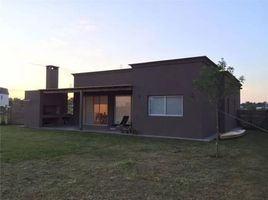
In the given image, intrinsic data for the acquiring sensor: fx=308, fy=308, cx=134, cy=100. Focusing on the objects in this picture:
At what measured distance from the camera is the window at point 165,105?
1600 cm

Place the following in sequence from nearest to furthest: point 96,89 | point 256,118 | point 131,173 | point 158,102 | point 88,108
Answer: point 131,173 < point 158,102 < point 96,89 < point 256,118 < point 88,108

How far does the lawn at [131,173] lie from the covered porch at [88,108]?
29.1 feet

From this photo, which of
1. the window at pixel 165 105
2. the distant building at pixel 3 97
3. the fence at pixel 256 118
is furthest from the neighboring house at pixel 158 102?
the distant building at pixel 3 97

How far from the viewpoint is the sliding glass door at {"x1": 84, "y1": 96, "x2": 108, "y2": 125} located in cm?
2205

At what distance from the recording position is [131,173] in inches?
293

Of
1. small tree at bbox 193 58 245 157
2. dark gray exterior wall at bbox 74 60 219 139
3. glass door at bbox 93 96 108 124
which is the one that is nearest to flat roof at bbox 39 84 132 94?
dark gray exterior wall at bbox 74 60 219 139

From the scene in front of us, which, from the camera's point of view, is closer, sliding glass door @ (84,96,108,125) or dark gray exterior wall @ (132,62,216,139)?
dark gray exterior wall @ (132,62,216,139)

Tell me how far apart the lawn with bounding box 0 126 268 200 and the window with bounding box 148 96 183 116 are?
14.9ft

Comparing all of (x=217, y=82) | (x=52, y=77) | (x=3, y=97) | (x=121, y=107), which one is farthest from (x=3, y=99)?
(x=217, y=82)

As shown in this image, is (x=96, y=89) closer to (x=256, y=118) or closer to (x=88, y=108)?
(x=88, y=108)

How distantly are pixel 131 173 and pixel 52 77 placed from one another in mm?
17877

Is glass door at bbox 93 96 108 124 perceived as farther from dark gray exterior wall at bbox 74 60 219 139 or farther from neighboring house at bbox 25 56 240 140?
dark gray exterior wall at bbox 74 60 219 139

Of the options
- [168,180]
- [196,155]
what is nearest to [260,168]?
[196,155]

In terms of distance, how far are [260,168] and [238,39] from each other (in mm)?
9716
